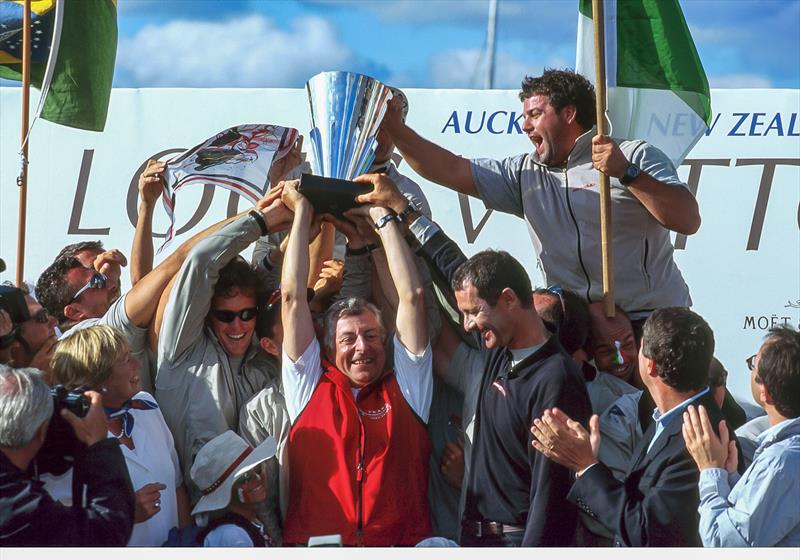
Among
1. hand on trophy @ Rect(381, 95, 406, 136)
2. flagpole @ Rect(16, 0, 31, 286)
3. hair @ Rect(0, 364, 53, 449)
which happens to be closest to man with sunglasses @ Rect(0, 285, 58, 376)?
flagpole @ Rect(16, 0, 31, 286)

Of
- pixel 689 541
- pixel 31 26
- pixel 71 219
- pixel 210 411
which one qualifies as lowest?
pixel 689 541

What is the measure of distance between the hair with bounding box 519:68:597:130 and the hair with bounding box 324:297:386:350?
969 mm

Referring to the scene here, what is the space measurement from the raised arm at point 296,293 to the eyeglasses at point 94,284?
1.02 m

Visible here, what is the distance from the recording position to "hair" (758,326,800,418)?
10.9ft

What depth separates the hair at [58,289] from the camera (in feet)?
15.4

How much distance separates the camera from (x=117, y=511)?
3248mm

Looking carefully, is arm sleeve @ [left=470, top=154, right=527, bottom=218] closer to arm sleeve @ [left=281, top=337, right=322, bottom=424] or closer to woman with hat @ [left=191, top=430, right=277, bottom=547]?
arm sleeve @ [left=281, top=337, right=322, bottom=424]

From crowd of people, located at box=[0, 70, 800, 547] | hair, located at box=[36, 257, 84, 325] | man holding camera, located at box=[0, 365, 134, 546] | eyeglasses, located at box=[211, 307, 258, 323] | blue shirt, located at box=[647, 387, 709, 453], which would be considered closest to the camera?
man holding camera, located at box=[0, 365, 134, 546]

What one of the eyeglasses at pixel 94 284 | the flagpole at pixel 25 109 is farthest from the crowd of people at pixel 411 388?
the flagpole at pixel 25 109

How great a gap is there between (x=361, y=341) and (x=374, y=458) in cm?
37

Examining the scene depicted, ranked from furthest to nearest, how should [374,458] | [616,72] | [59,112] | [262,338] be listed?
[59,112] < [616,72] < [262,338] < [374,458]

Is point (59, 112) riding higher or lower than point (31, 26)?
lower

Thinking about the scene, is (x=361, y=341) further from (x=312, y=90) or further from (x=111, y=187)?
(x=111, y=187)

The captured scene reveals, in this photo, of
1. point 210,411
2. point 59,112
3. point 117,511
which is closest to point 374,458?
point 210,411
